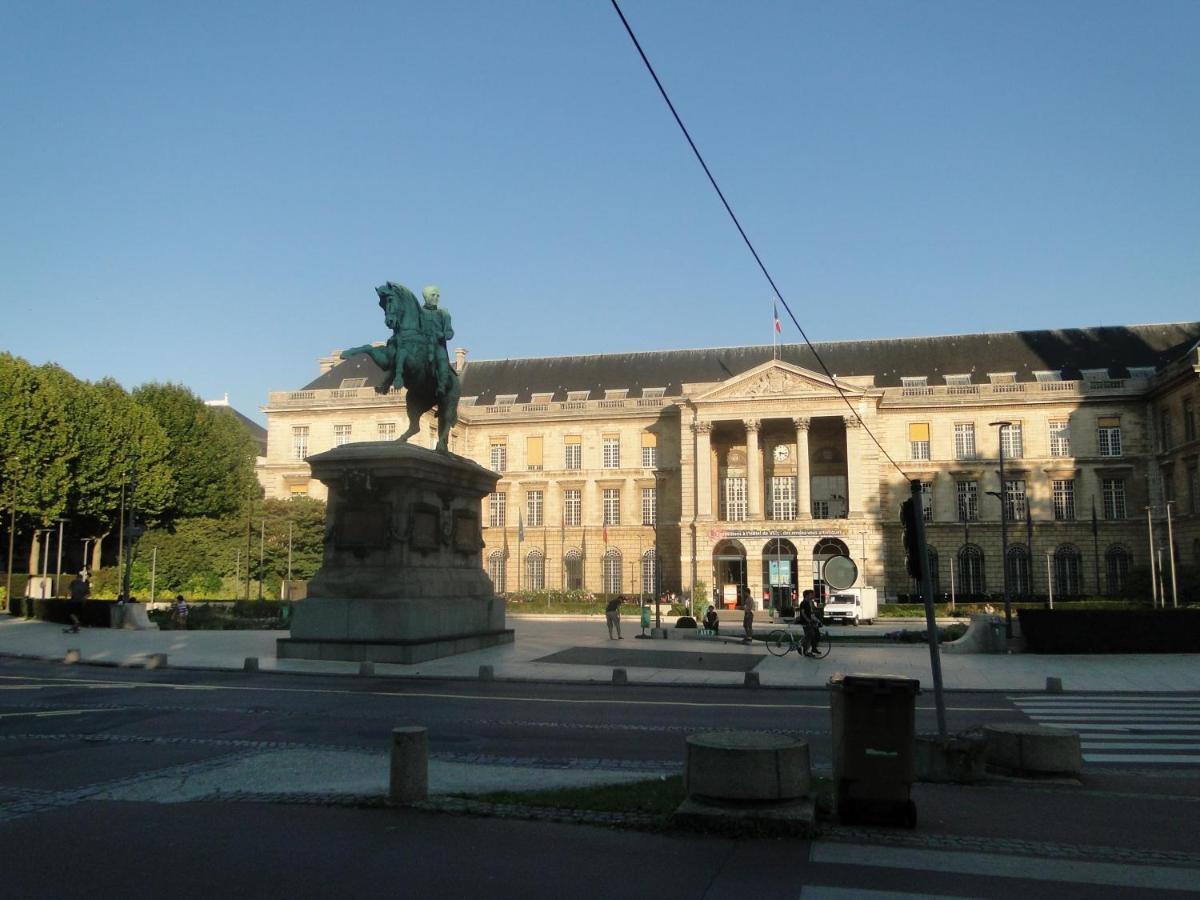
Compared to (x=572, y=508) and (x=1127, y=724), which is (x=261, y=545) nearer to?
(x=572, y=508)

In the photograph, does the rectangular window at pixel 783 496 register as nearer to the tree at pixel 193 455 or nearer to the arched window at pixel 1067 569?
the arched window at pixel 1067 569

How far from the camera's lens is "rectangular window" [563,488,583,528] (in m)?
77.2

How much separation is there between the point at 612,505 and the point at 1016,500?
99.6ft

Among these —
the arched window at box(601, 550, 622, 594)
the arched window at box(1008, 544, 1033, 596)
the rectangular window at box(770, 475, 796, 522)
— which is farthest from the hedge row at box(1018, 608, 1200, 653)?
the arched window at box(601, 550, 622, 594)

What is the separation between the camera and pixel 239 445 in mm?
79250

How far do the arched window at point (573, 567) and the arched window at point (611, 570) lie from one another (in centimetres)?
189

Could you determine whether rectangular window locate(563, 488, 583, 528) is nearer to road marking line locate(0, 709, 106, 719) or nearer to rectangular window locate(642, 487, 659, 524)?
rectangular window locate(642, 487, 659, 524)

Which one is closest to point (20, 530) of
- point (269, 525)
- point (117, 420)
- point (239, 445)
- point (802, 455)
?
point (117, 420)

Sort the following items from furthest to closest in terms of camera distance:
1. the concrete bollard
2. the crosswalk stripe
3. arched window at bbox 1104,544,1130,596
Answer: arched window at bbox 1104,544,1130,596 < the crosswalk stripe < the concrete bollard

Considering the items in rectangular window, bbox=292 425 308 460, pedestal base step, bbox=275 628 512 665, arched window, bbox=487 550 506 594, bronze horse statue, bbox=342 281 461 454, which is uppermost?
rectangular window, bbox=292 425 308 460

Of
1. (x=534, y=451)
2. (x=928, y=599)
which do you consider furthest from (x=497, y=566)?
(x=928, y=599)

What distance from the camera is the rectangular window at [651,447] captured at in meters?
75.8

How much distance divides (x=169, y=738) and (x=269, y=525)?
2102 inches

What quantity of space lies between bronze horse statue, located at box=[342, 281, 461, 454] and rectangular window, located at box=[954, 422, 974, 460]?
56.1m
